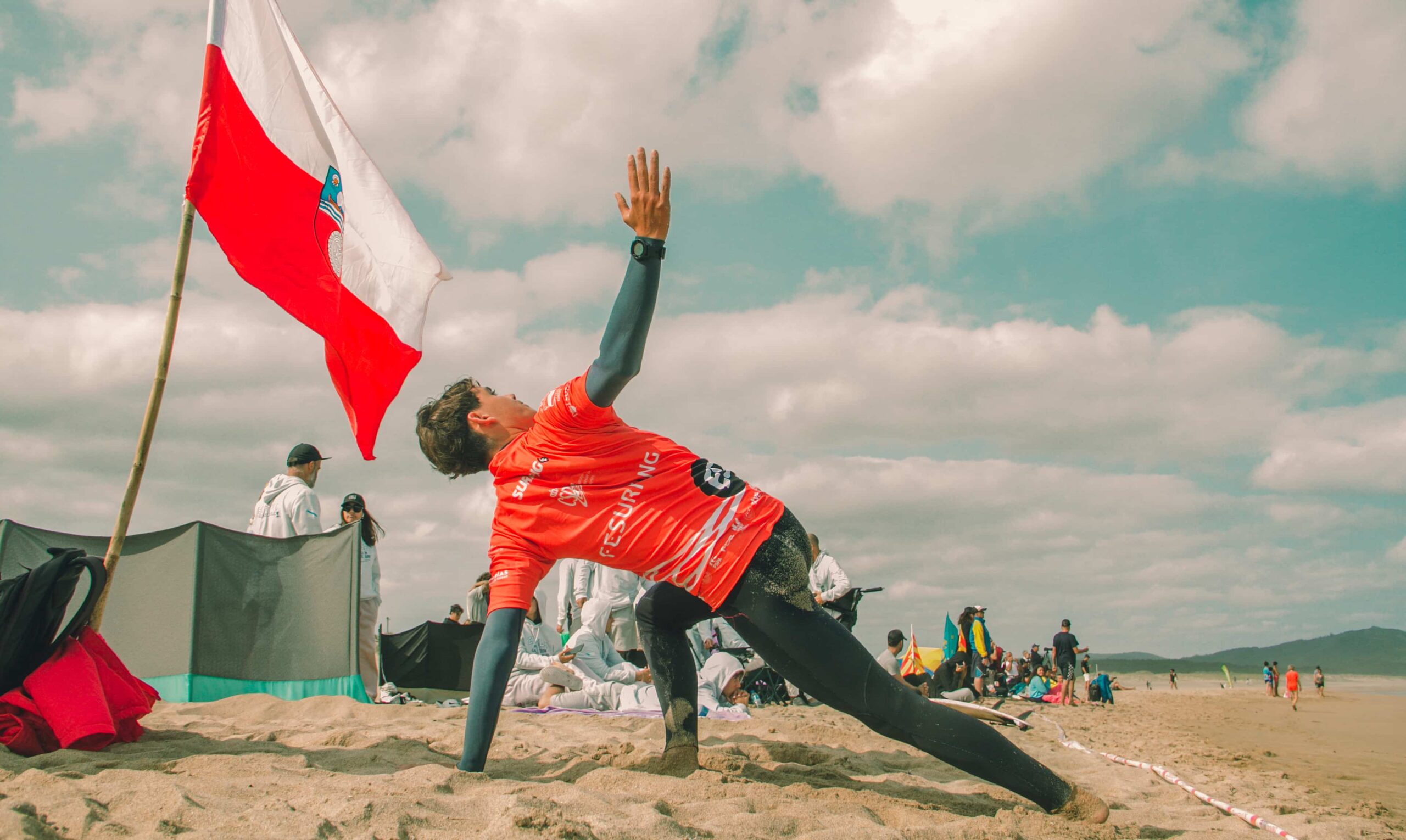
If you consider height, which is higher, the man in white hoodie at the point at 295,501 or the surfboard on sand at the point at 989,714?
the man in white hoodie at the point at 295,501

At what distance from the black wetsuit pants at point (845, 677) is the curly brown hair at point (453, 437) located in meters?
1.13

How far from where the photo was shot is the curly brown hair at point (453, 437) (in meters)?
3.33

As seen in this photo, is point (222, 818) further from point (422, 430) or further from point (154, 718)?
point (154, 718)

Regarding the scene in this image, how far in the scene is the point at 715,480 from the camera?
3.03m

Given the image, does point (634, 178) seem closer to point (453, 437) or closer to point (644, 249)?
point (644, 249)

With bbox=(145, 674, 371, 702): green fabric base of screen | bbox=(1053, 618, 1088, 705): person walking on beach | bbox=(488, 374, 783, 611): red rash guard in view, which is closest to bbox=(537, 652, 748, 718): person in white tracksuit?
bbox=(145, 674, 371, 702): green fabric base of screen

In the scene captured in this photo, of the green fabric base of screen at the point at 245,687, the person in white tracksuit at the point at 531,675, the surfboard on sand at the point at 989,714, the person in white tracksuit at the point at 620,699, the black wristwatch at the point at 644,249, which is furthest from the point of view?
the person in white tracksuit at the point at 531,675

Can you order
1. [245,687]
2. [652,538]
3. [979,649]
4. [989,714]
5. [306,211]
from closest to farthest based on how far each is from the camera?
1. [652,538]
2. [306,211]
3. [989,714]
4. [245,687]
5. [979,649]

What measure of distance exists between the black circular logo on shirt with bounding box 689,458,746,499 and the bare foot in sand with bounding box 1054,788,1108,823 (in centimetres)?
149

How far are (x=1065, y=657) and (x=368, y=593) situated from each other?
15.3 meters

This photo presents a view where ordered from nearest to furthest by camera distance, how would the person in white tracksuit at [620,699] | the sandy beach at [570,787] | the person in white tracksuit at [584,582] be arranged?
the sandy beach at [570,787]
the person in white tracksuit at [620,699]
the person in white tracksuit at [584,582]

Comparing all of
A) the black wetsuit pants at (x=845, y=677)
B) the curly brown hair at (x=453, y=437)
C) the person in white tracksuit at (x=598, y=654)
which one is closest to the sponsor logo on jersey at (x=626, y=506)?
the black wetsuit pants at (x=845, y=677)

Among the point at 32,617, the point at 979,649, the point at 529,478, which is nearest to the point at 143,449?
the point at 32,617

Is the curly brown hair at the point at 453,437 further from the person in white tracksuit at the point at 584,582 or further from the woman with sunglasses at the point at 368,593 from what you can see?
the person in white tracksuit at the point at 584,582
